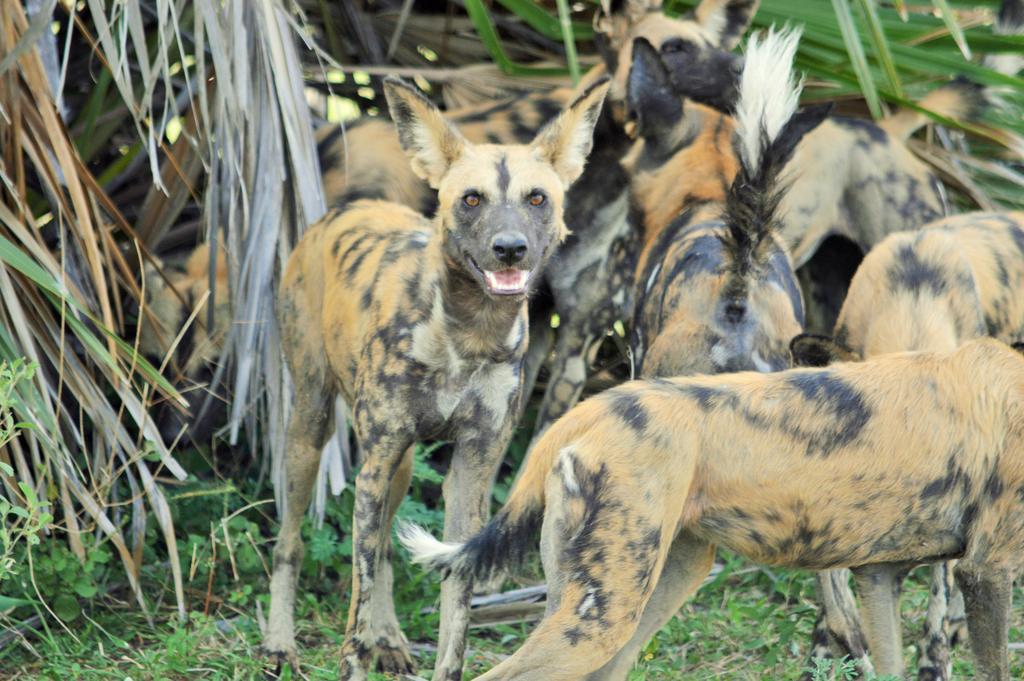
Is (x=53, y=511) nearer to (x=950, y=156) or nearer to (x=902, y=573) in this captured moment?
(x=902, y=573)

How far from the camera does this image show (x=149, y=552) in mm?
5449

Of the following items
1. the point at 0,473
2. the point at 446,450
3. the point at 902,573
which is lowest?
the point at 446,450

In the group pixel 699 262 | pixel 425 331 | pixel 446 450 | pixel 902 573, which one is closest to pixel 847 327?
pixel 699 262

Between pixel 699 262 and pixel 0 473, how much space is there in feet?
7.19

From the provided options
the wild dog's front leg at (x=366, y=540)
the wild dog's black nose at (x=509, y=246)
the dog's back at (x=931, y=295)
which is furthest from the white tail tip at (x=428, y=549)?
the dog's back at (x=931, y=295)

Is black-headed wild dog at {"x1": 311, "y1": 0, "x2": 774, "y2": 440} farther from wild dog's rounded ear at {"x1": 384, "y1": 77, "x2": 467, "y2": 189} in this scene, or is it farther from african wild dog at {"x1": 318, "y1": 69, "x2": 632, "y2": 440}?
wild dog's rounded ear at {"x1": 384, "y1": 77, "x2": 467, "y2": 189}

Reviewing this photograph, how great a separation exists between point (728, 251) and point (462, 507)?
1.06m

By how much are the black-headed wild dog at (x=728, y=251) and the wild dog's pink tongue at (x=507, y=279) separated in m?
0.53

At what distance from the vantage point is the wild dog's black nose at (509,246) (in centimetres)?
420

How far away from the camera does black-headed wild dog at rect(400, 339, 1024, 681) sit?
11.4ft

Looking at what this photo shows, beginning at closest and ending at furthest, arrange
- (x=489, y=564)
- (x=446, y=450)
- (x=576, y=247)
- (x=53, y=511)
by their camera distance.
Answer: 1. (x=489, y=564)
2. (x=53, y=511)
3. (x=576, y=247)
4. (x=446, y=450)

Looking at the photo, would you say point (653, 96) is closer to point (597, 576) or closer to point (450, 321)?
point (450, 321)

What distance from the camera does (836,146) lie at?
19.3 ft

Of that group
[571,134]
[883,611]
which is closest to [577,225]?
[571,134]
